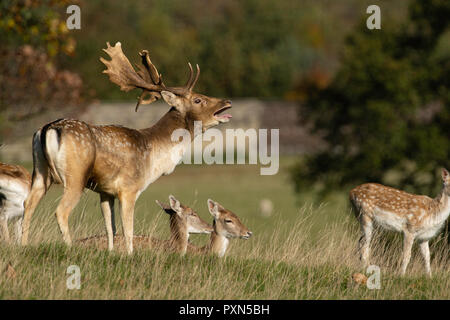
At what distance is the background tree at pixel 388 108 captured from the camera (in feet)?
63.0

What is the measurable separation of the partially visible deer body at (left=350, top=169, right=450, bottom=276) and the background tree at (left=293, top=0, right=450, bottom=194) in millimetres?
8964

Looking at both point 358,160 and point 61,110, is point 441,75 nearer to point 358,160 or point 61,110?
point 358,160

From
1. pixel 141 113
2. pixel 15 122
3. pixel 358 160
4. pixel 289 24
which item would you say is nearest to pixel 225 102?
pixel 15 122

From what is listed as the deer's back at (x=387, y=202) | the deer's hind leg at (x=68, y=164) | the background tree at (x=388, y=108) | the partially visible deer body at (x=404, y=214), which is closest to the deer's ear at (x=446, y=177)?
the partially visible deer body at (x=404, y=214)

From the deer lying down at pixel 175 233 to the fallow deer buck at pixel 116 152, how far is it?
47 centimetres

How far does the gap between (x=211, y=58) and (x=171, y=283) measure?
59.6 m

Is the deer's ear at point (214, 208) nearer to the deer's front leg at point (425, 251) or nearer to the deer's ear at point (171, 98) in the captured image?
the deer's ear at point (171, 98)

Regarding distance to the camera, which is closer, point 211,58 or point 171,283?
point 171,283

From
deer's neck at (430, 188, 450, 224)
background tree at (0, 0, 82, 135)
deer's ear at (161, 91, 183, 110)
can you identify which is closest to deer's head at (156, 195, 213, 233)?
deer's ear at (161, 91, 183, 110)

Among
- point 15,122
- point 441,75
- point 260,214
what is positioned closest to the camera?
point 15,122

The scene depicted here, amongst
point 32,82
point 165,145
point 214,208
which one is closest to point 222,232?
point 214,208

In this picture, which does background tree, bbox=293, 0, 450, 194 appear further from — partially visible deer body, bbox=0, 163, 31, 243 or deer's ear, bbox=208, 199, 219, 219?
partially visible deer body, bbox=0, 163, 31, 243

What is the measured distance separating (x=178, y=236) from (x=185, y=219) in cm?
23
